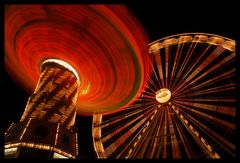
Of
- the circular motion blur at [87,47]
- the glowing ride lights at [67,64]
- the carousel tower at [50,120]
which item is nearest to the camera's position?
the carousel tower at [50,120]

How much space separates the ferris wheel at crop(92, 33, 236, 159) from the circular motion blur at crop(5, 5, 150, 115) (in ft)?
4.27

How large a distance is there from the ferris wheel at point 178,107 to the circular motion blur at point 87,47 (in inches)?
51.3

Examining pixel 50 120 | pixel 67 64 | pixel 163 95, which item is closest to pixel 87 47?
pixel 67 64

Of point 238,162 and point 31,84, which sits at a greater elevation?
point 31,84

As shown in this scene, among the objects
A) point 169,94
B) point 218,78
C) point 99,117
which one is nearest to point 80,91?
point 99,117

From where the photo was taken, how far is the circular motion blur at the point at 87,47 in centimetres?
1231

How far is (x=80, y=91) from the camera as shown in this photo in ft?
50.0

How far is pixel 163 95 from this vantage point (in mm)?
14992

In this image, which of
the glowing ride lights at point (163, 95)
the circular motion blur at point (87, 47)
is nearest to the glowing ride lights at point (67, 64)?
the circular motion blur at point (87, 47)

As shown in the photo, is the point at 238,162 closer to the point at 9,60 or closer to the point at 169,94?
the point at 169,94

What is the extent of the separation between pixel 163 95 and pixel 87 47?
15.6 feet

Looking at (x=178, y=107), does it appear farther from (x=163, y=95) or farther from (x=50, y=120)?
(x=50, y=120)

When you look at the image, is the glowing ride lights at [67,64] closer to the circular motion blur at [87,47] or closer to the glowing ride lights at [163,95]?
the circular motion blur at [87,47]

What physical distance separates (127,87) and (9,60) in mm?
6298
